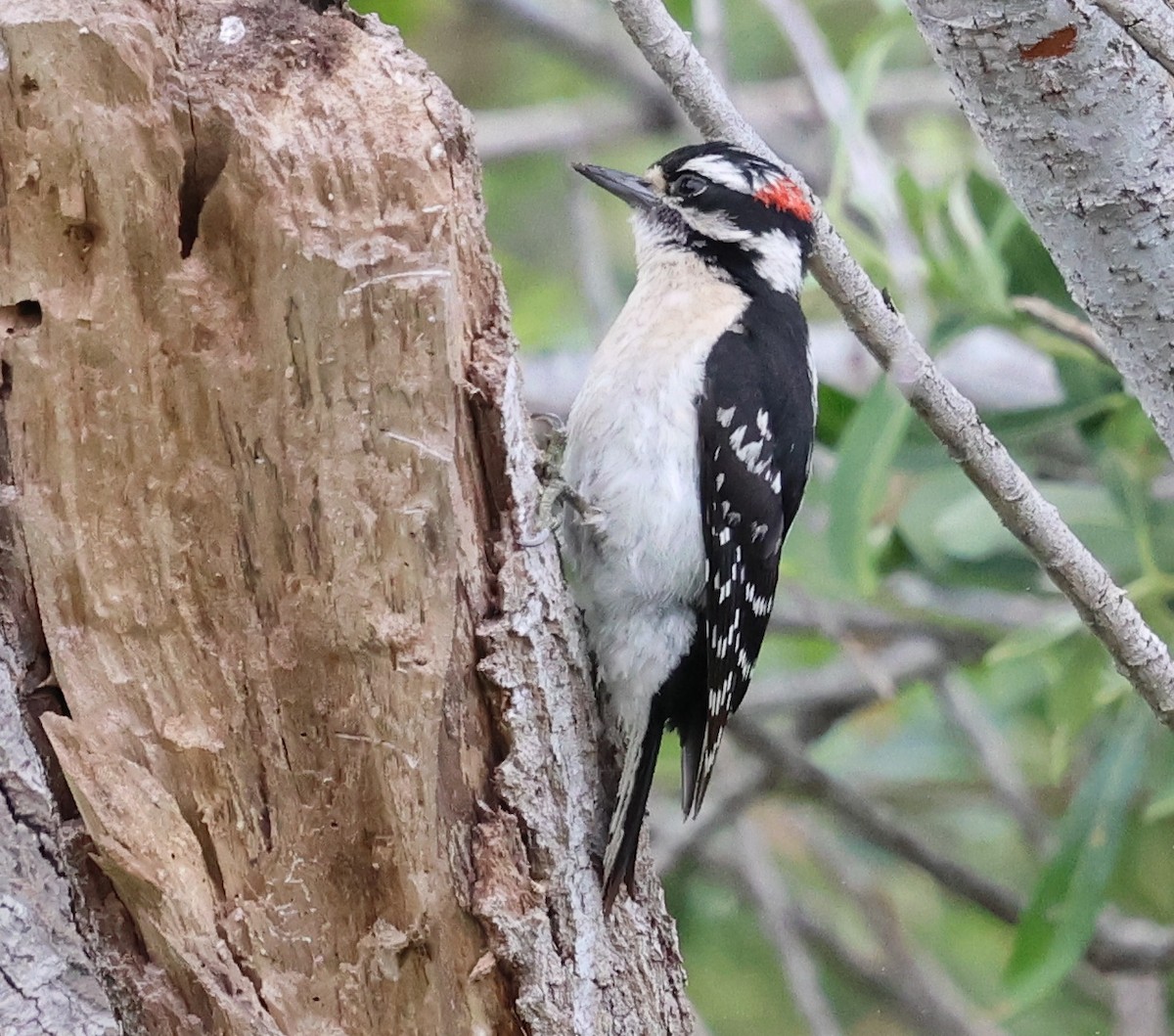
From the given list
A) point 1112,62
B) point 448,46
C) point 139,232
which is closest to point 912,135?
point 448,46

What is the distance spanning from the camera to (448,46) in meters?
7.11

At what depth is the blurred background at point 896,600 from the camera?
12.6 ft

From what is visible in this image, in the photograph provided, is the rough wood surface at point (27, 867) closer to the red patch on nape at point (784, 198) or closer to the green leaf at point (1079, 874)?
the red patch on nape at point (784, 198)

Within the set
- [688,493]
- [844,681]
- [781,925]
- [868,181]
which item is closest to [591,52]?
[868,181]

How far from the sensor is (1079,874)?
383 cm

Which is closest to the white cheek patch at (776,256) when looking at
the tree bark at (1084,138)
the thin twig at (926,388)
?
the thin twig at (926,388)

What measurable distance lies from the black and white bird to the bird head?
5cm

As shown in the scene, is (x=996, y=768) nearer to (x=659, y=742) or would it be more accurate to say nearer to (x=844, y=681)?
(x=844, y=681)

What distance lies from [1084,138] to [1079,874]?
7.20ft

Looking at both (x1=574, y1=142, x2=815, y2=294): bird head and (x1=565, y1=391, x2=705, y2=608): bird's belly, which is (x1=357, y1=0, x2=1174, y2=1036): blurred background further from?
(x1=565, y1=391, x2=705, y2=608): bird's belly

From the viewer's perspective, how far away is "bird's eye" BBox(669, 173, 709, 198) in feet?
11.3

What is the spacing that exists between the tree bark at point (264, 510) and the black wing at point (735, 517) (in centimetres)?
85

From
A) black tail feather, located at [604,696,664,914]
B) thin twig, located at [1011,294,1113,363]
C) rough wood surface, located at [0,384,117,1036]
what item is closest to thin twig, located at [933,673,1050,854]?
thin twig, located at [1011,294,1113,363]

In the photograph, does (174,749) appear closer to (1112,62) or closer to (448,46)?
(1112,62)
